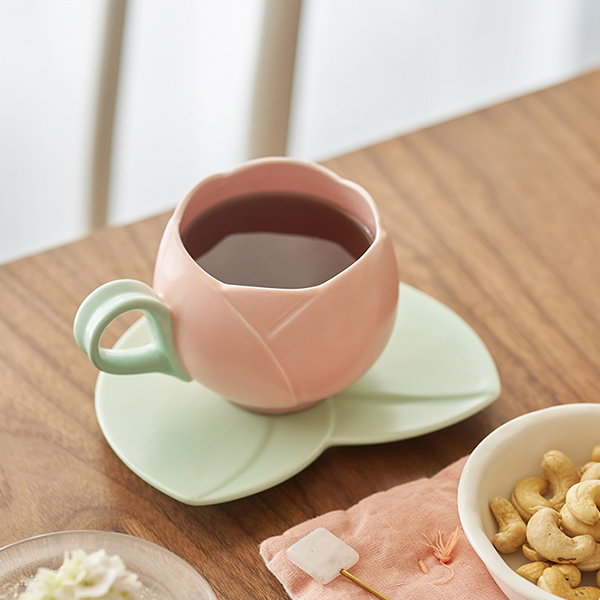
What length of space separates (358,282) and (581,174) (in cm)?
36

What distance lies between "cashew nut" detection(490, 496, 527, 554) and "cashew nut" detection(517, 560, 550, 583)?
1cm

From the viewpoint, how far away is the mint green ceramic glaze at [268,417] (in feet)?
1.84

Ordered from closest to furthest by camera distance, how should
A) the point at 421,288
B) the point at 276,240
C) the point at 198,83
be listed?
the point at 276,240
the point at 421,288
the point at 198,83

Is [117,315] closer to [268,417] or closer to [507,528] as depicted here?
[268,417]

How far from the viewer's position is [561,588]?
463 mm

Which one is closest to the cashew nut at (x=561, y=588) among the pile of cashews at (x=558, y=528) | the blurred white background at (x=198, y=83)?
the pile of cashews at (x=558, y=528)

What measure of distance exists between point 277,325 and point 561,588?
20 cm

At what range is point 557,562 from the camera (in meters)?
0.48

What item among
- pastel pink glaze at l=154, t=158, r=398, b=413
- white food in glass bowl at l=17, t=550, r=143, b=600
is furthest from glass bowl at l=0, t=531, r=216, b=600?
pastel pink glaze at l=154, t=158, r=398, b=413

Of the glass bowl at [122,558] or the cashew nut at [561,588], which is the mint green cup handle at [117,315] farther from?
the cashew nut at [561,588]

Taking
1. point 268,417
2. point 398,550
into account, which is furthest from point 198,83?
point 398,550

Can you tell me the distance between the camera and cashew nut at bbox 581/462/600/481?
0.50 metres

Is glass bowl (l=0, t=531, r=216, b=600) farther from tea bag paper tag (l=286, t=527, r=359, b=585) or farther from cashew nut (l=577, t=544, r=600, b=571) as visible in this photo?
cashew nut (l=577, t=544, r=600, b=571)

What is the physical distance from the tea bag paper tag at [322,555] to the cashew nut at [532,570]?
89 mm
